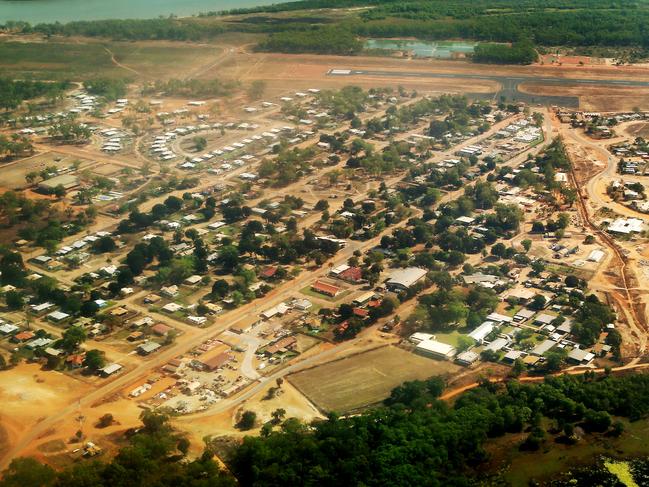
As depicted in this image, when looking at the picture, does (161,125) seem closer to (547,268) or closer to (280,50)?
(280,50)

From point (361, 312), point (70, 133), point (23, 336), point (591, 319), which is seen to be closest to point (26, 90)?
point (70, 133)

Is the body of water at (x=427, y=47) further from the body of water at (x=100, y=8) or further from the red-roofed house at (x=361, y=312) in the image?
Answer: the red-roofed house at (x=361, y=312)

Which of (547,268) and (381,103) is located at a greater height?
(381,103)

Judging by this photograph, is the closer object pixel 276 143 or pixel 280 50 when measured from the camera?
pixel 276 143

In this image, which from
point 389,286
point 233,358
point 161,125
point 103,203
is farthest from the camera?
point 161,125

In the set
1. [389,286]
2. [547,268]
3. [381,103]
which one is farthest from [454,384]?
[381,103]

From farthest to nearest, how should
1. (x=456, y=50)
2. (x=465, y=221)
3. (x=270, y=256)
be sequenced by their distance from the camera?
(x=456, y=50)
(x=465, y=221)
(x=270, y=256)
